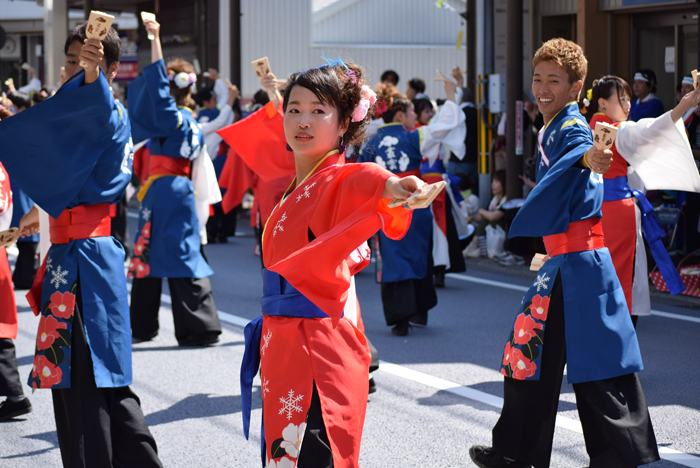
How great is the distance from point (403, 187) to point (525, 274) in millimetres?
6389

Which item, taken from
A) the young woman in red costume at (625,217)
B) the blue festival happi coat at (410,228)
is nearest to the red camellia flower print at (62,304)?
the young woman in red costume at (625,217)

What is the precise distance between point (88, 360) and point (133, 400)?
9.7 inches

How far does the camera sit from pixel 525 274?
8.31 m

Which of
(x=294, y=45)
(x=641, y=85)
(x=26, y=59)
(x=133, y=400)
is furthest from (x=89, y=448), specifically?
(x=26, y=59)

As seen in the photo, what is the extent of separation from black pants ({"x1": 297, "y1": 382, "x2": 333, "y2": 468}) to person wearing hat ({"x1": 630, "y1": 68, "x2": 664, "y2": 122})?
666 cm

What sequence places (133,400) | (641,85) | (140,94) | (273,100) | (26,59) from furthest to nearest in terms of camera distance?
(26,59) < (641,85) < (140,94) < (273,100) < (133,400)

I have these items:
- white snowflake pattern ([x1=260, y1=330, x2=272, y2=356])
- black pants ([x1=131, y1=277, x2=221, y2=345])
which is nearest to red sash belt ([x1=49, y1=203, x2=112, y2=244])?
white snowflake pattern ([x1=260, y1=330, x2=272, y2=356])

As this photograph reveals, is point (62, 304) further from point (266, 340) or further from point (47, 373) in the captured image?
point (266, 340)

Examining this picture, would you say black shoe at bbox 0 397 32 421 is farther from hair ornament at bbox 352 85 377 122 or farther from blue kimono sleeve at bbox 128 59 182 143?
hair ornament at bbox 352 85 377 122

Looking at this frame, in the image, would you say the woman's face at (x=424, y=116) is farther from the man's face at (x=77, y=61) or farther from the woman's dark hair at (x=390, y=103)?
the man's face at (x=77, y=61)

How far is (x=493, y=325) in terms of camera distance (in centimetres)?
625

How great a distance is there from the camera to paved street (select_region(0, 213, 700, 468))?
371 centimetres

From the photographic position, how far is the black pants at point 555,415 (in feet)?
9.96

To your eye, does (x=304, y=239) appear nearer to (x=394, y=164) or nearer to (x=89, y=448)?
(x=89, y=448)
